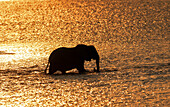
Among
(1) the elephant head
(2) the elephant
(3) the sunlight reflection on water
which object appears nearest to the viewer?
(2) the elephant

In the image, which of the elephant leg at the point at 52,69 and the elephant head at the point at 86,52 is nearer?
the elephant leg at the point at 52,69

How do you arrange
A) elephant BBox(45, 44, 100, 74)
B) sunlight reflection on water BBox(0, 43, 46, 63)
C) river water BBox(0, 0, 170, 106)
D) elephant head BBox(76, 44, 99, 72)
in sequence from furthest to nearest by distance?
sunlight reflection on water BBox(0, 43, 46, 63) → river water BBox(0, 0, 170, 106) → elephant head BBox(76, 44, 99, 72) → elephant BBox(45, 44, 100, 74)

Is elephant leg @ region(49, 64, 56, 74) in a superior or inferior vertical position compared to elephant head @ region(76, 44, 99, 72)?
inferior

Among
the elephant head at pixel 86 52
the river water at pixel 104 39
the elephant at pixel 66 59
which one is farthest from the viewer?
the river water at pixel 104 39

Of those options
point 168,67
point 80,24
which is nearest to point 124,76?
point 168,67

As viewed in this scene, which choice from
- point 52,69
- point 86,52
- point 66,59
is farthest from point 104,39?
point 52,69

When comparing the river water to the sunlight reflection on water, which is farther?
the sunlight reflection on water

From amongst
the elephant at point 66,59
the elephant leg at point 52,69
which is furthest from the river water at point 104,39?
the elephant at point 66,59

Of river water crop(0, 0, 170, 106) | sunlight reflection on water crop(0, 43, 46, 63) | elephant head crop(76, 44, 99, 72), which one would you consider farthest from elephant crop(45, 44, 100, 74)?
sunlight reflection on water crop(0, 43, 46, 63)

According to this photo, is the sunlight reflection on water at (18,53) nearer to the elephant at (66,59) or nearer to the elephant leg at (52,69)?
the elephant leg at (52,69)

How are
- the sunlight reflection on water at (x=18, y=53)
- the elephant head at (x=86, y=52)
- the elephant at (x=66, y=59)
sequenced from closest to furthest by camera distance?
1. the elephant at (x=66, y=59)
2. the elephant head at (x=86, y=52)
3. the sunlight reflection on water at (x=18, y=53)

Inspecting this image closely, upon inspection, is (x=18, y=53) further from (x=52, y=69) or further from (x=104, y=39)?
(x=104, y=39)

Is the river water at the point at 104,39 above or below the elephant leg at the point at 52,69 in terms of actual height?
above

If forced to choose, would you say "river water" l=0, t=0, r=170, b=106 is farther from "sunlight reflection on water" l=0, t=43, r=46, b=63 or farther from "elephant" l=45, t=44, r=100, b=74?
"elephant" l=45, t=44, r=100, b=74
